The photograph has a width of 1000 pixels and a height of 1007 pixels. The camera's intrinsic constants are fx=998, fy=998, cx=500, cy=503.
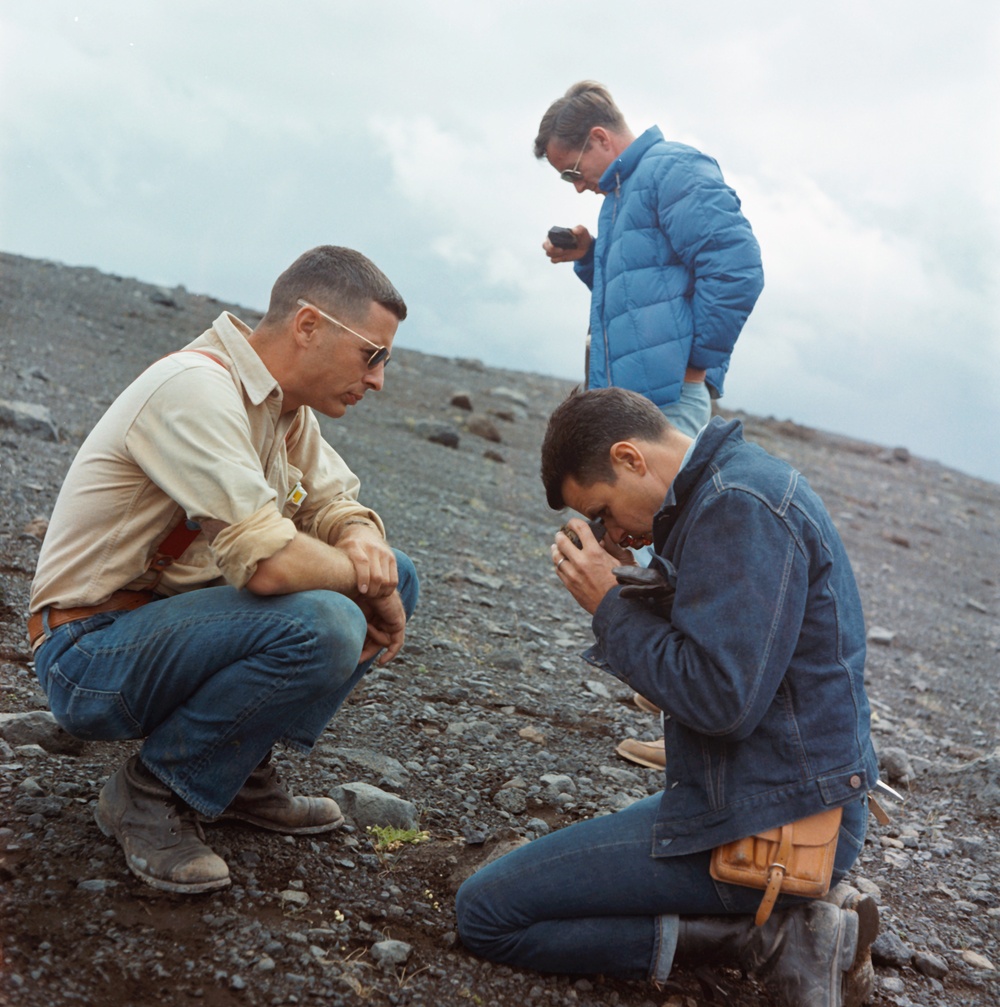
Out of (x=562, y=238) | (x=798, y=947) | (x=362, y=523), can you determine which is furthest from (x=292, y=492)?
(x=562, y=238)

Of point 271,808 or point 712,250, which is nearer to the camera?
point 271,808

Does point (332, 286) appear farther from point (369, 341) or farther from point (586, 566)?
point (586, 566)

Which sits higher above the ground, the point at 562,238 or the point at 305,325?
the point at 562,238

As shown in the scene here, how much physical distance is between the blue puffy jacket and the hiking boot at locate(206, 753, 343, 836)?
2.66 metres

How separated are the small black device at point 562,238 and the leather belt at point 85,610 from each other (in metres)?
3.56

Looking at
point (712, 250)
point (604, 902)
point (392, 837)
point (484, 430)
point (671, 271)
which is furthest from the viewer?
point (484, 430)

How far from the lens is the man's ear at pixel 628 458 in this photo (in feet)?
9.60

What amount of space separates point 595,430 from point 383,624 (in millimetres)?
1013

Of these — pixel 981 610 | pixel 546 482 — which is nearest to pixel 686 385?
pixel 546 482

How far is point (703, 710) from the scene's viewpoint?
103 inches

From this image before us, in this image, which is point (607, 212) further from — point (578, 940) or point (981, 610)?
point (981, 610)

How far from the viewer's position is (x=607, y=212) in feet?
18.2

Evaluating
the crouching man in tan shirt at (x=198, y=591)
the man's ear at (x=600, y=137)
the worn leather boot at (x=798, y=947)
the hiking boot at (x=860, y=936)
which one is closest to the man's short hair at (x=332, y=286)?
the crouching man in tan shirt at (x=198, y=591)

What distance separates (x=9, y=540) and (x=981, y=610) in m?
11.5
